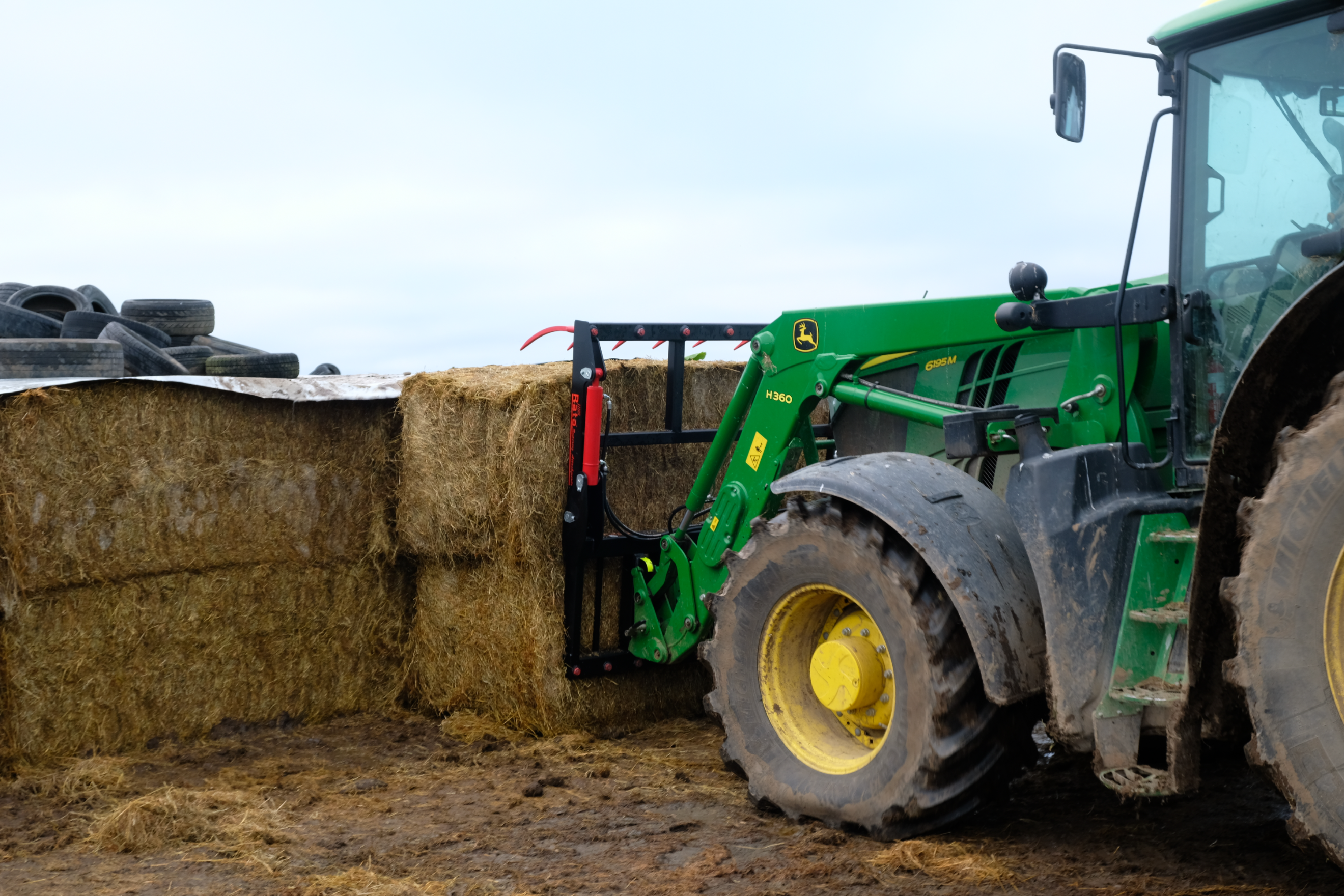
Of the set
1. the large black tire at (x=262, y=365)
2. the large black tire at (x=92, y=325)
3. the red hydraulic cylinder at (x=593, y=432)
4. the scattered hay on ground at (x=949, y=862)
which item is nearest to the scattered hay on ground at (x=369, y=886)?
the scattered hay on ground at (x=949, y=862)

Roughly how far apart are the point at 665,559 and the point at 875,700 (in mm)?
1749

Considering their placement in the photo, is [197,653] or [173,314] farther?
[173,314]

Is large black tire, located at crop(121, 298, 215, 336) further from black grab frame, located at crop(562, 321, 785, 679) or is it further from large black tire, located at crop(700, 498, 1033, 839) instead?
large black tire, located at crop(700, 498, 1033, 839)

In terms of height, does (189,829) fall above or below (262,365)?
below

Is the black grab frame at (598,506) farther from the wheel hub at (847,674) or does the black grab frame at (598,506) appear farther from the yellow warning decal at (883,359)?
the wheel hub at (847,674)

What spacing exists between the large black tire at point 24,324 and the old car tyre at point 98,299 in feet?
4.42

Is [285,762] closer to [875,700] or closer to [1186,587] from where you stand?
[875,700]

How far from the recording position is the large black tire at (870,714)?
421 centimetres

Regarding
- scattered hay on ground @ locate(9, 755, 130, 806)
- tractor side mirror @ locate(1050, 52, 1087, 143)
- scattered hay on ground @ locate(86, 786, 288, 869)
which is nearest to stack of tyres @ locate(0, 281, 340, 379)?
scattered hay on ground @ locate(9, 755, 130, 806)

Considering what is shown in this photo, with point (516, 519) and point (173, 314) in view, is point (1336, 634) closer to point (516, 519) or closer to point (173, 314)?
point (516, 519)

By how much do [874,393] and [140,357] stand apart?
6567 millimetres

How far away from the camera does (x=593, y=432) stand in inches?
245

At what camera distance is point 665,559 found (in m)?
6.17

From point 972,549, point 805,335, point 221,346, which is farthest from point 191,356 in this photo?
point 972,549
